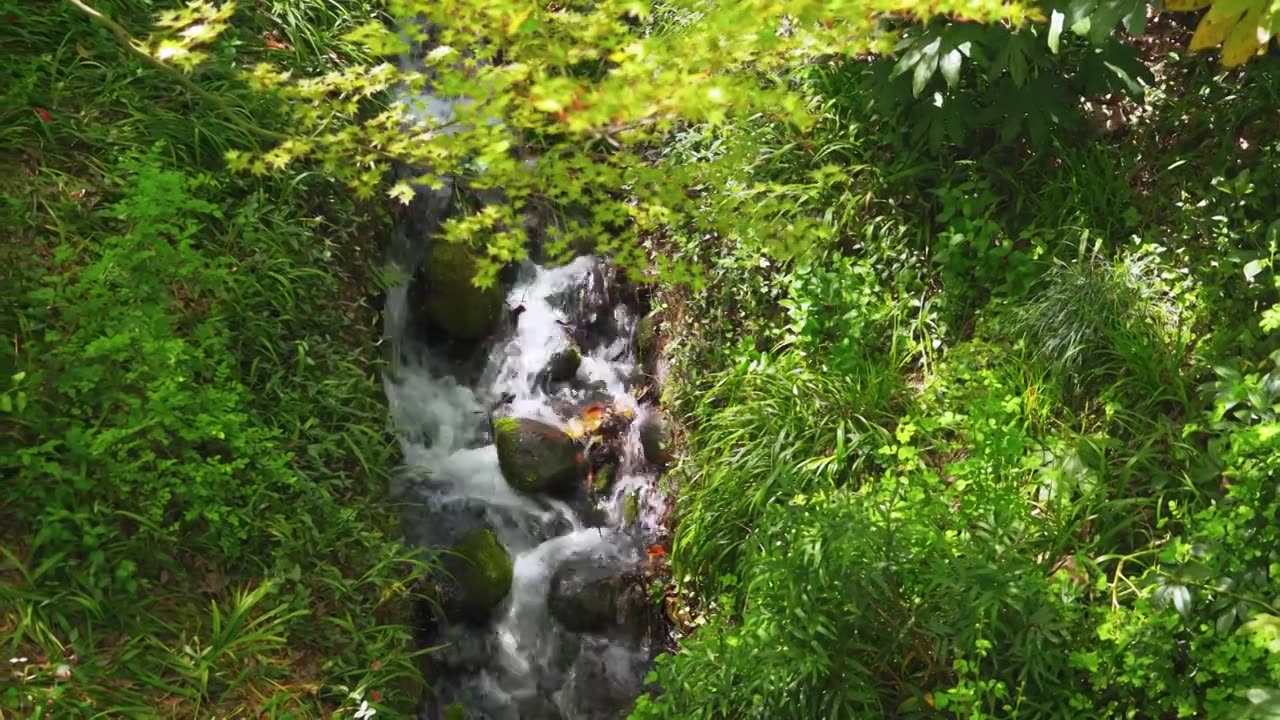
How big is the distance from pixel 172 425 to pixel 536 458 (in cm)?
202

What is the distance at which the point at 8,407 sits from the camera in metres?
2.94

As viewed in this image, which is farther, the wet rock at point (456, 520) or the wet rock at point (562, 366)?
the wet rock at point (562, 366)

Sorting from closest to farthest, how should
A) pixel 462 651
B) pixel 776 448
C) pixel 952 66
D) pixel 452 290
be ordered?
1. pixel 952 66
2. pixel 776 448
3. pixel 462 651
4. pixel 452 290

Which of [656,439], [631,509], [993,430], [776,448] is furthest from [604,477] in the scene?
[993,430]

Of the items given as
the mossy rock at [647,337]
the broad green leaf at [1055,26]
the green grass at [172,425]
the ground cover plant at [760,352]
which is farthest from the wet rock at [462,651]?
the broad green leaf at [1055,26]

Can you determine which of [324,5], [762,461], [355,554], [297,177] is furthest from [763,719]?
[324,5]

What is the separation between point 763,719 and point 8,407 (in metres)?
2.72

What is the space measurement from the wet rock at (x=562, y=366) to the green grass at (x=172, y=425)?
1309 mm

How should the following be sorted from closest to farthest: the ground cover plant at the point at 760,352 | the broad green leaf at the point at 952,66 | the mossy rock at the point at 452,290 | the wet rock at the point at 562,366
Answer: the ground cover plant at the point at 760,352 < the broad green leaf at the point at 952,66 < the mossy rock at the point at 452,290 < the wet rock at the point at 562,366

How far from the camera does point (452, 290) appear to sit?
17.3 ft

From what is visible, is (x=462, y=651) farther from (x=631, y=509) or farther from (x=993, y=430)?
(x=993, y=430)

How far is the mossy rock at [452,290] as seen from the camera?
17.3 ft

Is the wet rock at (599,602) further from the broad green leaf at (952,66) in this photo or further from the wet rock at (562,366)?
the broad green leaf at (952,66)

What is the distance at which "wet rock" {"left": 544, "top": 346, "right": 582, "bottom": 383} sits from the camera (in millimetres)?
5445
